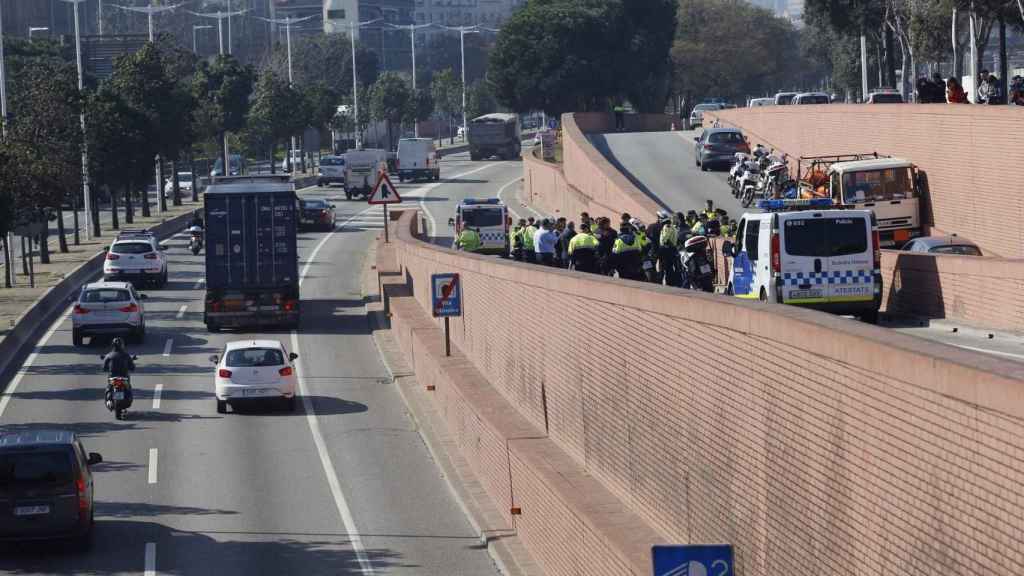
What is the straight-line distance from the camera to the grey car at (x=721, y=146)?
58.0 metres

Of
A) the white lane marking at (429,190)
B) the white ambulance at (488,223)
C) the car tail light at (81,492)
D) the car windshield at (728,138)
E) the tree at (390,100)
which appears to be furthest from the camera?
the tree at (390,100)

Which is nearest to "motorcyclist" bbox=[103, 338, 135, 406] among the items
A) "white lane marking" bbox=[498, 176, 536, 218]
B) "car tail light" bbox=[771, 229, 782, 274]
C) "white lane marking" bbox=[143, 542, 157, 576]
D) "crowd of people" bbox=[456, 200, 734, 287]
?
"crowd of people" bbox=[456, 200, 734, 287]

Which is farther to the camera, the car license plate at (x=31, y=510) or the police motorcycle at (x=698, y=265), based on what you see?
the police motorcycle at (x=698, y=265)

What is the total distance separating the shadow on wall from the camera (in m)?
24.9

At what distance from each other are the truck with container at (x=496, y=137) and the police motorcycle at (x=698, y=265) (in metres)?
86.2

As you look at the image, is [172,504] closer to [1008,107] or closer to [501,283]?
[501,283]

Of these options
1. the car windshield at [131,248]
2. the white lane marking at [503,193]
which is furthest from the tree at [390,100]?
the car windshield at [131,248]

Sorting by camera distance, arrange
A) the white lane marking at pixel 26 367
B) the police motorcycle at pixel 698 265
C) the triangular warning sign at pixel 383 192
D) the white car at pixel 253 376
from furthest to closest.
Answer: the triangular warning sign at pixel 383 192, the white lane marking at pixel 26 367, the white car at pixel 253 376, the police motorcycle at pixel 698 265

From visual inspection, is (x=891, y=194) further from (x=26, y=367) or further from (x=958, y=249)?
(x=26, y=367)

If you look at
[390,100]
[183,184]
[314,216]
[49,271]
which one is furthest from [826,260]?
[390,100]

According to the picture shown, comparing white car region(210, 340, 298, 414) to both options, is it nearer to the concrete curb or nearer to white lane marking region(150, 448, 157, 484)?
white lane marking region(150, 448, 157, 484)

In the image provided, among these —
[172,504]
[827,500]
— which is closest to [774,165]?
[172,504]

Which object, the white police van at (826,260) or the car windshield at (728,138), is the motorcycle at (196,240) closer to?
the car windshield at (728,138)

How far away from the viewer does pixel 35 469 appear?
19.0 metres
